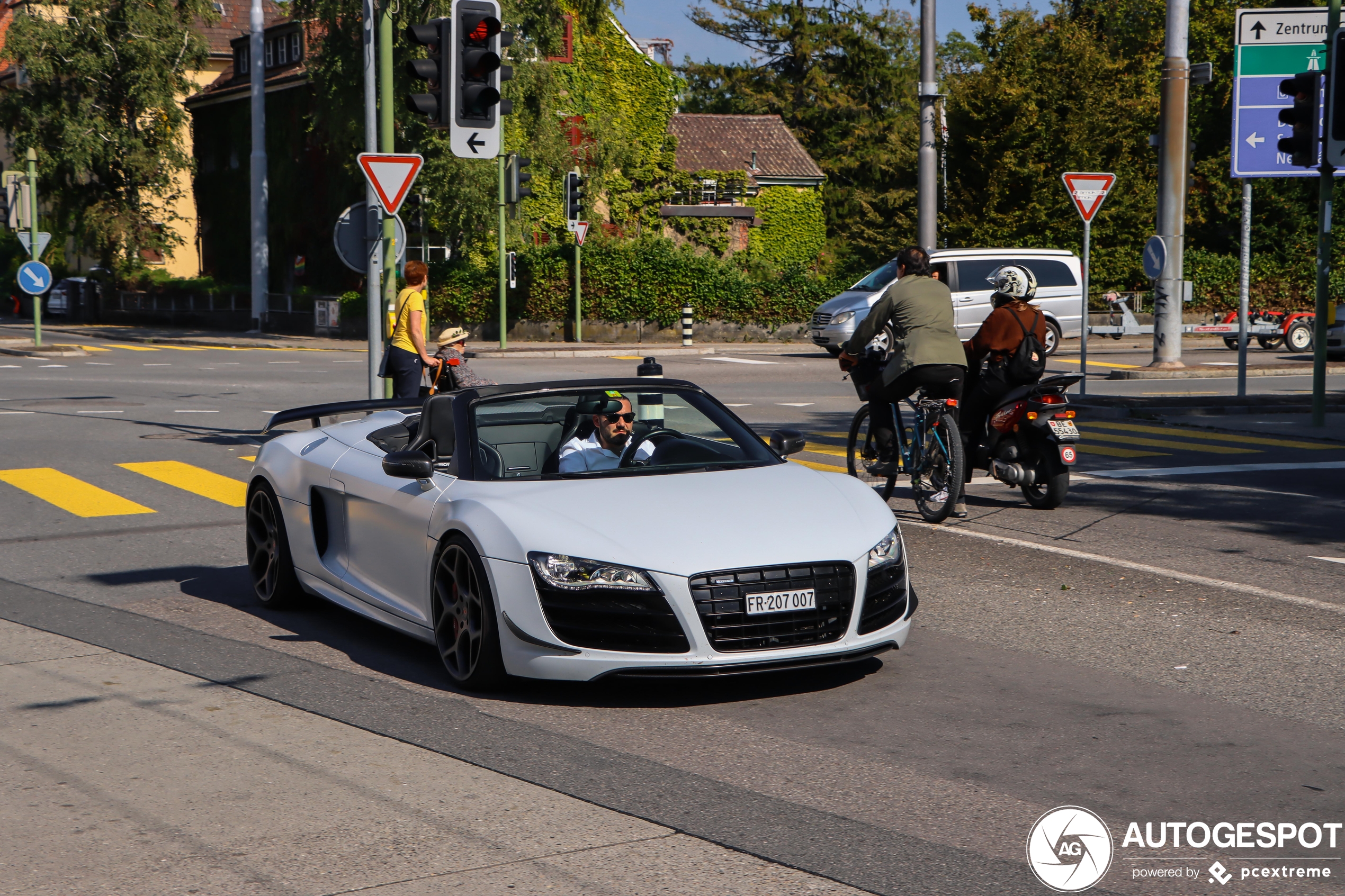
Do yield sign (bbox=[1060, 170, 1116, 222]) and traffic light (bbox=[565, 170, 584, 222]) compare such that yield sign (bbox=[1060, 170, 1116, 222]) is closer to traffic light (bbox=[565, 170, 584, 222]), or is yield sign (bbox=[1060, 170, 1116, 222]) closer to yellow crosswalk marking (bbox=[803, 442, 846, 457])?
yellow crosswalk marking (bbox=[803, 442, 846, 457])

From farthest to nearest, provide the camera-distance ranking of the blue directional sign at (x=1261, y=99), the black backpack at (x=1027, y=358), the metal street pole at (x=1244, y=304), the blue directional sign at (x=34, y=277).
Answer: the blue directional sign at (x=34, y=277) < the blue directional sign at (x=1261, y=99) < the metal street pole at (x=1244, y=304) < the black backpack at (x=1027, y=358)

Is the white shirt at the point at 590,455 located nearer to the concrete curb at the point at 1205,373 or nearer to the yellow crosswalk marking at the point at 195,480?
the yellow crosswalk marking at the point at 195,480

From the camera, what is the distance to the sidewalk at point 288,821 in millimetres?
4039

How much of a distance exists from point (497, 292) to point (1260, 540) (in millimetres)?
33131

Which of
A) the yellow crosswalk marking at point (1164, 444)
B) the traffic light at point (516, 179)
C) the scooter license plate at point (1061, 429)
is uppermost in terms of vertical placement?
the traffic light at point (516, 179)

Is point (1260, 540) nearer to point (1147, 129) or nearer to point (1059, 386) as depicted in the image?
point (1059, 386)

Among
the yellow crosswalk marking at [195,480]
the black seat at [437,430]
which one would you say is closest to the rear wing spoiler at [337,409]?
the black seat at [437,430]

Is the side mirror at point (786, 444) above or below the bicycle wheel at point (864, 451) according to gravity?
above

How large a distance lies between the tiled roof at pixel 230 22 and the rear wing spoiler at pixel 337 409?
57.1 meters

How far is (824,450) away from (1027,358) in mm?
4823

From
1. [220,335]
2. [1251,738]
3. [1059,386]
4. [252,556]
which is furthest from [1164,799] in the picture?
[220,335]

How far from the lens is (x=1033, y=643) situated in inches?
276

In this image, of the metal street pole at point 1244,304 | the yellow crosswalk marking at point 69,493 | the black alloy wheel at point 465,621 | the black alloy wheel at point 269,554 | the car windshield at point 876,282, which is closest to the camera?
the black alloy wheel at point 465,621
